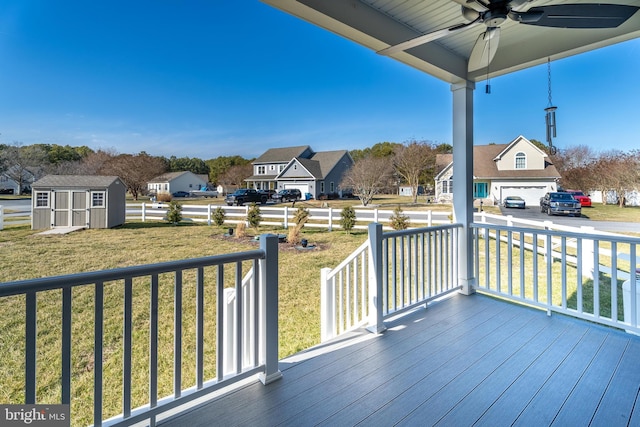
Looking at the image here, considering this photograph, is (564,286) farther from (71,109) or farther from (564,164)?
(71,109)

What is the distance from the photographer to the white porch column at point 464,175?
3354mm

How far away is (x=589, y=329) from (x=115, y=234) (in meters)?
A: 3.89

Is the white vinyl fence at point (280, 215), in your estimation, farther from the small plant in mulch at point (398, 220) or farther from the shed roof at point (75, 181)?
the shed roof at point (75, 181)

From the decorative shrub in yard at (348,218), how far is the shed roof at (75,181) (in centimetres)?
222

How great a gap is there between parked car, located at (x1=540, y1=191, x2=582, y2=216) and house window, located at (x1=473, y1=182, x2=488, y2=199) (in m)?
0.54

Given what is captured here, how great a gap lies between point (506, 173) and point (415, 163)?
0.98m

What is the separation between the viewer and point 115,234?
8.76 ft

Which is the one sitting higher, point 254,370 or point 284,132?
point 284,132

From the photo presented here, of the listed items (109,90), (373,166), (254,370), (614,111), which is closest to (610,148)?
(614,111)

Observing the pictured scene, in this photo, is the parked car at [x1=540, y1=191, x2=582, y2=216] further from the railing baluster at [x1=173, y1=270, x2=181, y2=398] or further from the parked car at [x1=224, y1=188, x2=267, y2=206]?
the railing baluster at [x1=173, y1=270, x2=181, y2=398]

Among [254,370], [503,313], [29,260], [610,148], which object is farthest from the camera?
[610,148]

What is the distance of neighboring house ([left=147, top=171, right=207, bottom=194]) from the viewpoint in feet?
9.32

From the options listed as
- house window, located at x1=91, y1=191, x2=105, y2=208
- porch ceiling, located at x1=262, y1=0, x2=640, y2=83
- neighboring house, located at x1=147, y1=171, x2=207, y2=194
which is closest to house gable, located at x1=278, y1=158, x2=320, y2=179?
neighboring house, located at x1=147, y1=171, x2=207, y2=194

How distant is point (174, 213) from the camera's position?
117 inches
